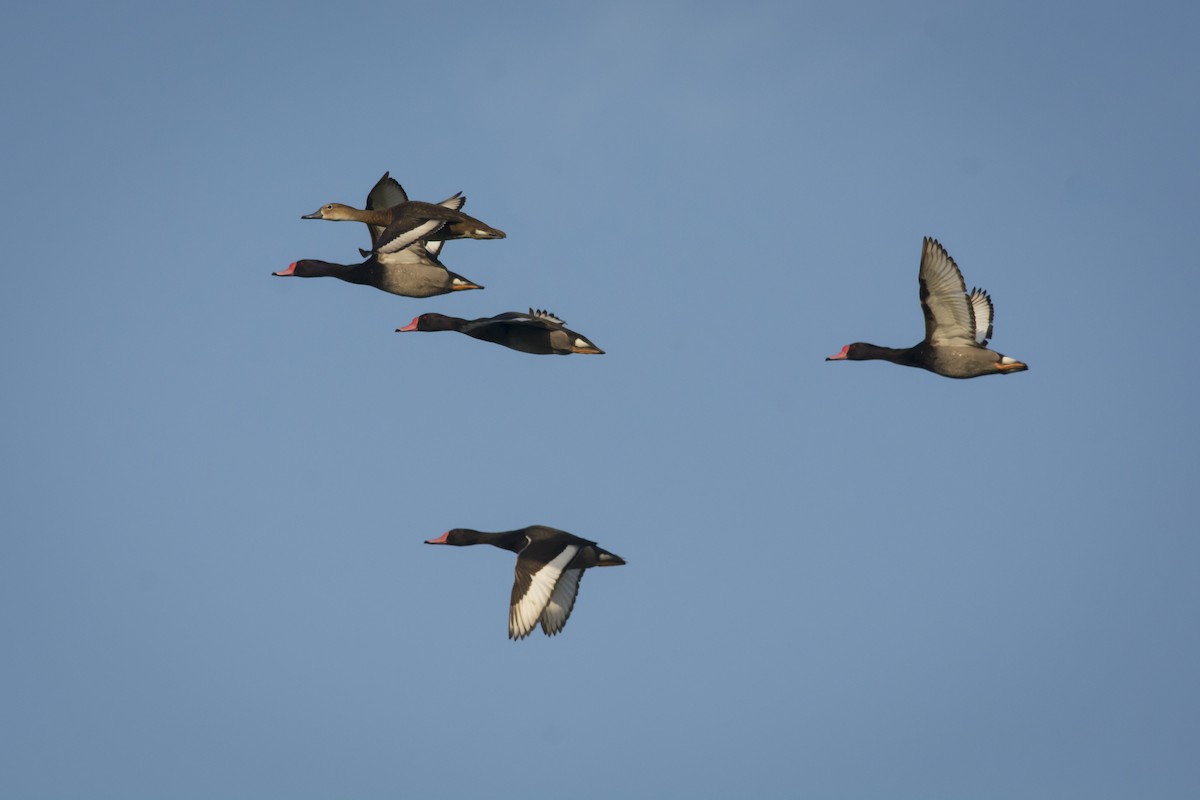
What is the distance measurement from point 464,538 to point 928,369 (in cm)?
755

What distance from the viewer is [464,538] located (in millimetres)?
28562

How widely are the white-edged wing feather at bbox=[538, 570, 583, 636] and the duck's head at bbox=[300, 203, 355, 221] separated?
821 centimetres

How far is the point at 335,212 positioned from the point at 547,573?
8516 mm

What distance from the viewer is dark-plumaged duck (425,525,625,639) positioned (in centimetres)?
2556

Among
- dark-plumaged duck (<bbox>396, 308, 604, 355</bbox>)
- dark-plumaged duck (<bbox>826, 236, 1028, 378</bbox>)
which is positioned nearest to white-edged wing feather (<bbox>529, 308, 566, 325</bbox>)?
dark-plumaged duck (<bbox>396, 308, 604, 355</bbox>)

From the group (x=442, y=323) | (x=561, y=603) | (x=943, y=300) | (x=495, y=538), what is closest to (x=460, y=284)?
(x=442, y=323)

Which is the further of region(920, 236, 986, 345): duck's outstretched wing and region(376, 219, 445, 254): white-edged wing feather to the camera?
region(376, 219, 445, 254): white-edged wing feather

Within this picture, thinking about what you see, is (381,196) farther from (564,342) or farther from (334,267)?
(564,342)

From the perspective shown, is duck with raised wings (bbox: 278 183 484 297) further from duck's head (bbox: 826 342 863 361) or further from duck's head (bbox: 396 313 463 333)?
duck's head (bbox: 826 342 863 361)

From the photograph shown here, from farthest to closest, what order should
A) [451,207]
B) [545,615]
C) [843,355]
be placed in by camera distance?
1. [451,207]
2. [843,355]
3. [545,615]

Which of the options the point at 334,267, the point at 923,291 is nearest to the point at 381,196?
the point at 334,267

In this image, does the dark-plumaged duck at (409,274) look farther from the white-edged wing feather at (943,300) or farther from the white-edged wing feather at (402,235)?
the white-edged wing feather at (943,300)

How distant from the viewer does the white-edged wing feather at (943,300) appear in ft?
86.9

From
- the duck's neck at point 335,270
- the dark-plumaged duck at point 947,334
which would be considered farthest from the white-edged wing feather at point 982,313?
the duck's neck at point 335,270
